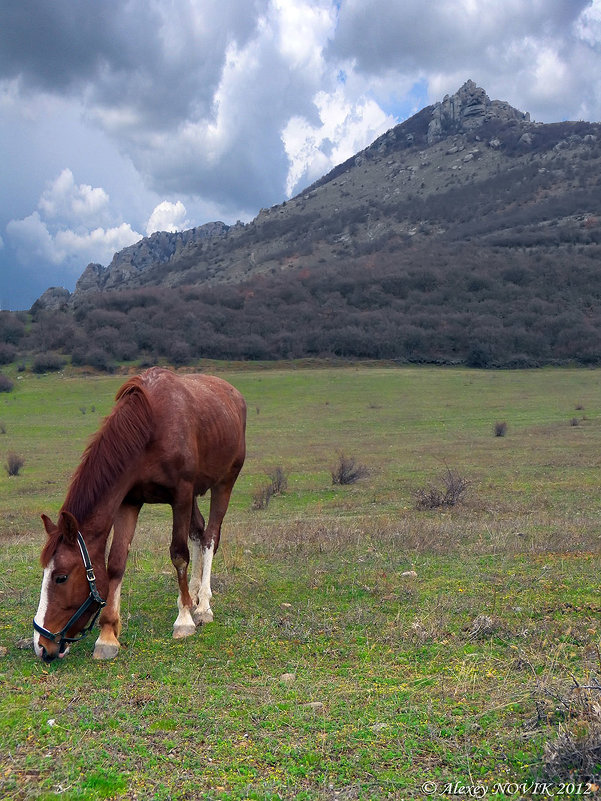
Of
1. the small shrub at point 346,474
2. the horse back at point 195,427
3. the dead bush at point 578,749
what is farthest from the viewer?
the small shrub at point 346,474

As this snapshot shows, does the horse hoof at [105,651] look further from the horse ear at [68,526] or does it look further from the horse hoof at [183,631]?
the horse ear at [68,526]

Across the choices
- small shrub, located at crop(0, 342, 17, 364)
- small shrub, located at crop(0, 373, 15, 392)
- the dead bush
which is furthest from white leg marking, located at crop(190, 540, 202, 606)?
small shrub, located at crop(0, 342, 17, 364)

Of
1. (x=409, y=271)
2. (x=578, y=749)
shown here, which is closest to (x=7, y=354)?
(x=409, y=271)

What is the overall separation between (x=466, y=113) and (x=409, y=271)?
7974 cm

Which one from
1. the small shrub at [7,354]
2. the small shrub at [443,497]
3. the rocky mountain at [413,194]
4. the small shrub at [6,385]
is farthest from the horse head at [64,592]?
the rocky mountain at [413,194]

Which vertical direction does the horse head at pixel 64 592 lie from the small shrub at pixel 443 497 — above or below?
above

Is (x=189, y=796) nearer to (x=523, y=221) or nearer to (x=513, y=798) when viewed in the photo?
(x=513, y=798)

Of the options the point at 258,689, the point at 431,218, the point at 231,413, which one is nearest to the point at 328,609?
the point at 258,689

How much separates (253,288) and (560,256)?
38.7 metres

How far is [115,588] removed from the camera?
17.8 ft

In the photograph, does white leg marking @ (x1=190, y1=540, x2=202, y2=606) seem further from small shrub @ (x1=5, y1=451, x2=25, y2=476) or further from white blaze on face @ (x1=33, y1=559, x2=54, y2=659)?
small shrub @ (x1=5, y1=451, x2=25, y2=476)

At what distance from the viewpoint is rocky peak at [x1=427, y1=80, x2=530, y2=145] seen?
454ft

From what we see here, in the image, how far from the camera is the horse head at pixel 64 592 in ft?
16.0

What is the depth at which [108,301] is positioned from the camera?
80500 millimetres
